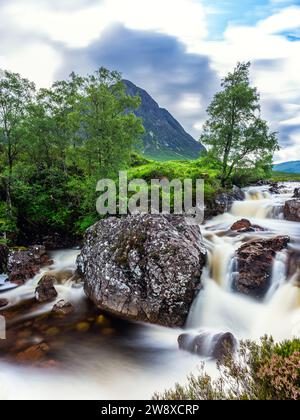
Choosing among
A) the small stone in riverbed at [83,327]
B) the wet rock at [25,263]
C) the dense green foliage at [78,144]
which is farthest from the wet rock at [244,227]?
the wet rock at [25,263]

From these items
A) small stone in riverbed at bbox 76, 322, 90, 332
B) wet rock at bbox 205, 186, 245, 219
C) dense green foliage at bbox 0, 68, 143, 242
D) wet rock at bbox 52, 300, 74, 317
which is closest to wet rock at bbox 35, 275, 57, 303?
wet rock at bbox 52, 300, 74, 317

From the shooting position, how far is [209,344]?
9.48m

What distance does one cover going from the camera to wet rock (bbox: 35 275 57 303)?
13.8 metres

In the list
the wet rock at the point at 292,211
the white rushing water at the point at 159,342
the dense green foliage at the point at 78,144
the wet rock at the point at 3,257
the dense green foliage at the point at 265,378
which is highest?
the dense green foliage at the point at 78,144

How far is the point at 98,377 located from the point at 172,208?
46.5 feet

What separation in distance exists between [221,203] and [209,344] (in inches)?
652

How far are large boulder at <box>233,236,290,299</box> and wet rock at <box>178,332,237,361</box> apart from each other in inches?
145

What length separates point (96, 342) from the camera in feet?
34.6

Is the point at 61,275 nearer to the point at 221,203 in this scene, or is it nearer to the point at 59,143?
the point at 59,143

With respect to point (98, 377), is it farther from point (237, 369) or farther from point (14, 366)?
point (237, 369)

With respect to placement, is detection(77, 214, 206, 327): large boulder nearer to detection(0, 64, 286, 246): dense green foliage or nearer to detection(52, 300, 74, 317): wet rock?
detection(52, 300, 74, 317): wet rock

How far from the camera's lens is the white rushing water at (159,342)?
27.2ft

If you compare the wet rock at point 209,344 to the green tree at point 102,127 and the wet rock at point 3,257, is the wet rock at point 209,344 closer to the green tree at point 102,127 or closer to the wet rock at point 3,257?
the wet rock at point 3,257

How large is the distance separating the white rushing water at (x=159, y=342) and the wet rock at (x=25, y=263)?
0.88 m
